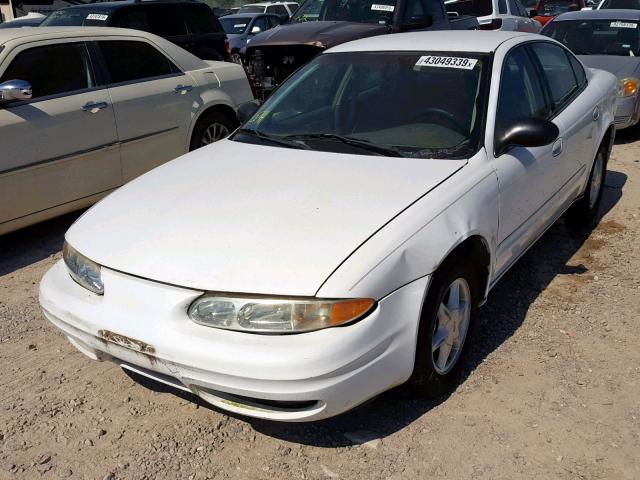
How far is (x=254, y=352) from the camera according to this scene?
2494 millimetres

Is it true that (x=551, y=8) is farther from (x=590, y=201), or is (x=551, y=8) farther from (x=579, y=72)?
(x=590, y=201)

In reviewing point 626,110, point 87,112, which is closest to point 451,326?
point 87,112

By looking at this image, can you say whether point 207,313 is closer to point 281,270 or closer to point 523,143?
point 281,270

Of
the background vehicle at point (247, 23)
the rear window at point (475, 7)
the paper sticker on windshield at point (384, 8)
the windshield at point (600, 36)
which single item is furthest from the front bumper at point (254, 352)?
the background vehicle at point (247, 23)

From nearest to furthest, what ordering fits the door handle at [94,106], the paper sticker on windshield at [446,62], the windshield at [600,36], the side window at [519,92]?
1. the side window at [519,92]
2. the paper sticker on windshield at [446,62]
3. the door handle at [94,106]
4. the windshield at [600,36]

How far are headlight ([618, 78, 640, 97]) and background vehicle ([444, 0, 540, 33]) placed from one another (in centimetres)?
574

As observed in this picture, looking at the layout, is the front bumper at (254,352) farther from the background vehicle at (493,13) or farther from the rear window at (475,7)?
the rear window at (475,7)

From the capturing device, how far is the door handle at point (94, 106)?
5292 millimetres

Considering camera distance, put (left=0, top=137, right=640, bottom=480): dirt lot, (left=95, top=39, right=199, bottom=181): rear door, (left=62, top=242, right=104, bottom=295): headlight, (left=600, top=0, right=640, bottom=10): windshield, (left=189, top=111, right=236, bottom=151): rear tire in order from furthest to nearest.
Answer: (left=600, top=0, right=640, bottom=10): windshield → (left=189, top=111, right=236, bottom=151): rear tire → (left=95, top=39, right=199, bottom=181): rear door → (left=62, top=242, right=104, bottom=295): headlight → (left=0, top=137, right=640, bottom=480): dirt lot

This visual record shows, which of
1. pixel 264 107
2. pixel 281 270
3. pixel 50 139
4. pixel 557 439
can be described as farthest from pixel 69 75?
pixel 557 439

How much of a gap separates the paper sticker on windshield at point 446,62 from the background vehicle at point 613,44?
484cm

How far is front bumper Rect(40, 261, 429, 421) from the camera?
249 centimetres

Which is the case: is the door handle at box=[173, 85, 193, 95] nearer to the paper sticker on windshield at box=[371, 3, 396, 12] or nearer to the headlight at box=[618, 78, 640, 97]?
the paper sticker on windshield at box=[371, 3, 396, 12]

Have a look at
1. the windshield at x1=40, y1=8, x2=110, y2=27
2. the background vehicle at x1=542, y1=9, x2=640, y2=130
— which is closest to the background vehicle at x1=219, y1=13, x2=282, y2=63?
the windshield at x1=40, y1=8, x2=110, y2=27
